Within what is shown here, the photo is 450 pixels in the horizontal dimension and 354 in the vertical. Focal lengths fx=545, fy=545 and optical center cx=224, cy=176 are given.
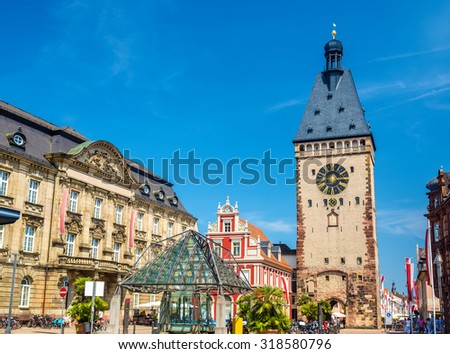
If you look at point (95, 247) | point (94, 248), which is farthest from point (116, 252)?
point (94, 248)

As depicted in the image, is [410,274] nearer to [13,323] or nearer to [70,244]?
[70,244]

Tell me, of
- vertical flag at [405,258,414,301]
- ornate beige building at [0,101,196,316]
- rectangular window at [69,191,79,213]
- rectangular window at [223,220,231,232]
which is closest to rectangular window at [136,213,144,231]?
ornate beige building at [0,101,196,316]

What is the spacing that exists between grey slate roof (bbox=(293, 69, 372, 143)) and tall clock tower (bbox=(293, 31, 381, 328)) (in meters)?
0.14

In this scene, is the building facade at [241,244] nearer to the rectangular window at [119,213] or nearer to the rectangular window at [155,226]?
the rectangular window at [155,226]

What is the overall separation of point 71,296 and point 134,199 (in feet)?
51.2

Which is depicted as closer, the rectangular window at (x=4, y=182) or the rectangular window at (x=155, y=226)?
the rectangular window at (x=4, y=182)

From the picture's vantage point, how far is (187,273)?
101ft

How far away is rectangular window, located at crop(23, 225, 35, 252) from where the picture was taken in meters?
47.0

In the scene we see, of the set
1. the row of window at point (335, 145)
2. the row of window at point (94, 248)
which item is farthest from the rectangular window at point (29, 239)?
the row of window at point (335, 145)

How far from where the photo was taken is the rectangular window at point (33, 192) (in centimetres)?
4789

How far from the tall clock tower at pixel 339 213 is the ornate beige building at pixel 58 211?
24.1 meters

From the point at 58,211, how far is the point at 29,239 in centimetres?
398

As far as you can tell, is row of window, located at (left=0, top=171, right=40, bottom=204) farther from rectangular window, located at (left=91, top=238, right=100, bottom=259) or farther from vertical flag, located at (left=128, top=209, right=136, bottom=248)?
vertical flag, located at (left=128, top=209, right=136, bottom=248)
